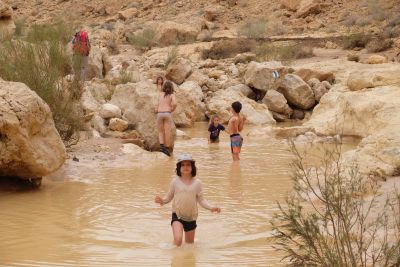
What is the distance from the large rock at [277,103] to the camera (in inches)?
706

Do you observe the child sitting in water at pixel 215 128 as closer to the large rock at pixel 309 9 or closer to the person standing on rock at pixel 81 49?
the person standing on rock at pixel 81 49

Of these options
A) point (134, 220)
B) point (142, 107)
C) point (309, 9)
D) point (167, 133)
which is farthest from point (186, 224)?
point (309, 9)

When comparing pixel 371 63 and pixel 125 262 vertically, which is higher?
→ pixel 125 262

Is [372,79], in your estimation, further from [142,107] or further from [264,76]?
[142,107]

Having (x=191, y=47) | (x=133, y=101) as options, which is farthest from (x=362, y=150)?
(x=191, y=47)

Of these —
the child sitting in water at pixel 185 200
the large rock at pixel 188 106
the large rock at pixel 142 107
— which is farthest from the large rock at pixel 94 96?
the child sitting in water at pixel 185 200

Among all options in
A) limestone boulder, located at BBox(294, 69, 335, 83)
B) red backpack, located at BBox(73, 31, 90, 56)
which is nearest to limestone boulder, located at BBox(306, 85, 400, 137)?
limestone boulder, located at BBox(294, 69, 335, 83)

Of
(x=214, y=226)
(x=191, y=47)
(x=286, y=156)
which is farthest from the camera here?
(x=191, y=47)

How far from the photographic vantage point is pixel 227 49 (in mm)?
27156

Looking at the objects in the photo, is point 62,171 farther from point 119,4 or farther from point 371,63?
point 119,4

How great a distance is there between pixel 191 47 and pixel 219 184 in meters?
20.3

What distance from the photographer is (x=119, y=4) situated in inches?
1738

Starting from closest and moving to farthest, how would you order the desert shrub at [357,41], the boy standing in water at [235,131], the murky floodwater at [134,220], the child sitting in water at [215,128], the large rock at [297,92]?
1. the murky floodwater at [134,220]
2. the boy standing in water at [235,131]
3. the child sitting in water at [215,128]
4. the large rock at [297,92]
5. the desert shrub at [357,41]

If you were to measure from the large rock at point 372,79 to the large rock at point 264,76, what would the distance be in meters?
3.45
